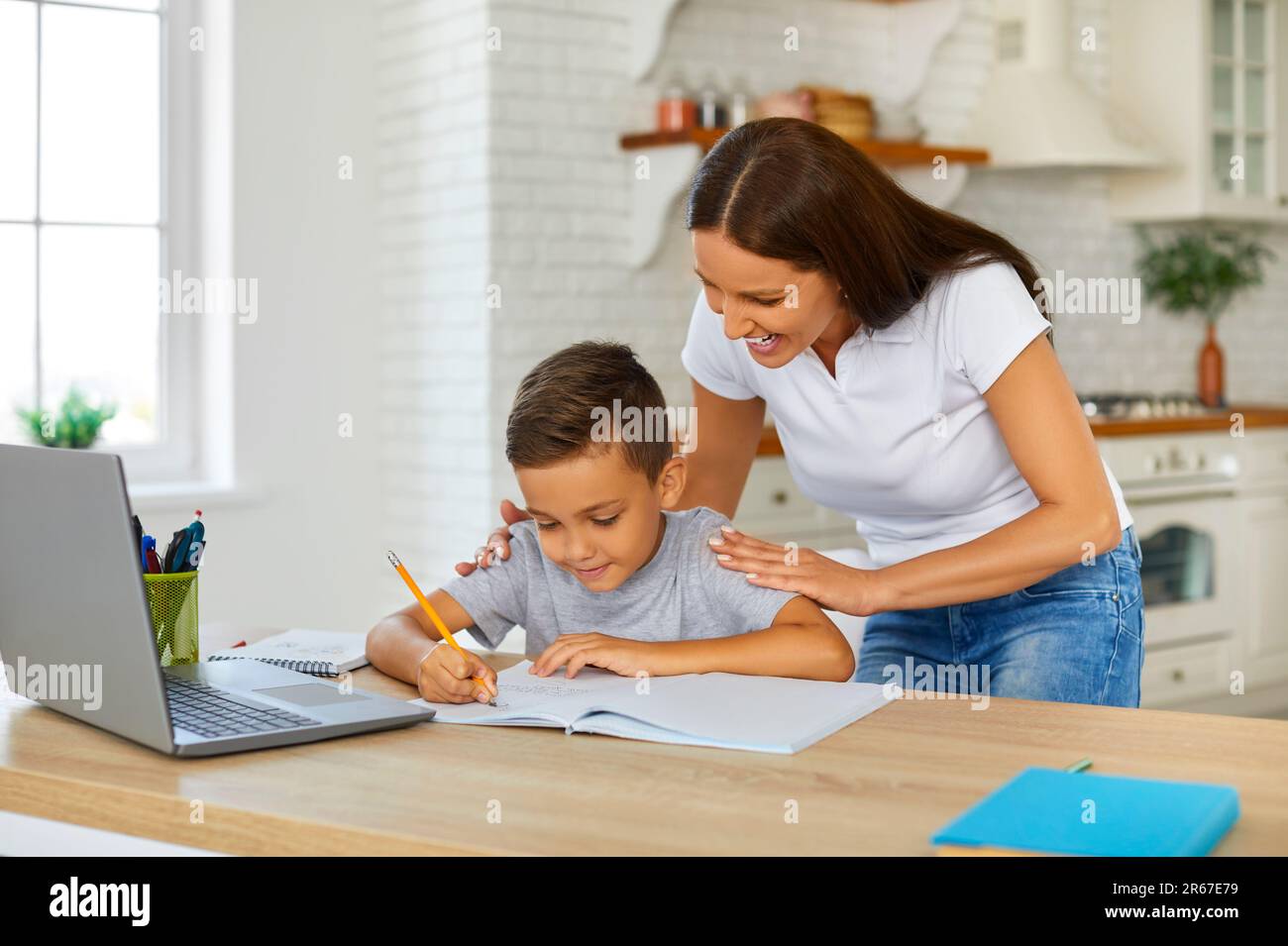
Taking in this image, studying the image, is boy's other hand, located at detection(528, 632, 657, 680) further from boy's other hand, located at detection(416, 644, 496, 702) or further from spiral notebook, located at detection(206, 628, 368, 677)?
spiral notebook, located at detection(206, 628, 368, 677)

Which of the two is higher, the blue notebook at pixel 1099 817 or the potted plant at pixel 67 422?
the potted plant at pixel 67 422

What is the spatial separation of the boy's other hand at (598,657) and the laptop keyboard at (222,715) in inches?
10.5

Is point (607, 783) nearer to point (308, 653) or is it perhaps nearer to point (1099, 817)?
point (1099, 817)

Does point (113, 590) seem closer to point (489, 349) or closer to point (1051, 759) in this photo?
point (1051, 759)

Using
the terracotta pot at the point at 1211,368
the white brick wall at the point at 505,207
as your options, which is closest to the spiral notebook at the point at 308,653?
the white brick wall at the point at 505,207

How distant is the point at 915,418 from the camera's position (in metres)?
1.79

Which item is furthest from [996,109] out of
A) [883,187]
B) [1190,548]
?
[883,187]

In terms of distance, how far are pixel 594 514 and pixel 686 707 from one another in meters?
0.33

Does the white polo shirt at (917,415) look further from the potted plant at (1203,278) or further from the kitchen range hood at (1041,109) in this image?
the potted plant at (1203,278)

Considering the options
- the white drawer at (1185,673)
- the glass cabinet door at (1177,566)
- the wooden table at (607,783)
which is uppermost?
the wooden table at (607,783)

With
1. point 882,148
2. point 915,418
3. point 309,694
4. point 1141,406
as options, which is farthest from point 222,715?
point 1141,406

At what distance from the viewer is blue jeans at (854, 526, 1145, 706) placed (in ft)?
5.74

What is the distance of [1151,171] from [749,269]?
12.8ft

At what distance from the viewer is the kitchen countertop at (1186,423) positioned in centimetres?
413
